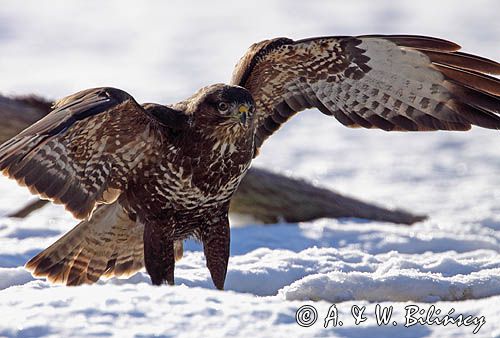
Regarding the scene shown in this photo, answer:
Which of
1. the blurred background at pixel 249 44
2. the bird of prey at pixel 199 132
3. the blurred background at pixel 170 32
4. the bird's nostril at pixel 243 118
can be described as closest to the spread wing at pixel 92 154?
the bird of prey at pixel 199 132

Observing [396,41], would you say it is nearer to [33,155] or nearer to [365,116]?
[365,116]

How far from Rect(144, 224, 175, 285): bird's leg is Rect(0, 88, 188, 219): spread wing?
364mm

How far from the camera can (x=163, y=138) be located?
713cm

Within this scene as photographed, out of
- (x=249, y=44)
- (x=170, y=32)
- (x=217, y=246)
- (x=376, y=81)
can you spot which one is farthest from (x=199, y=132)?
(x=170, y=32)

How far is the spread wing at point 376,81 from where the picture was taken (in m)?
7.85

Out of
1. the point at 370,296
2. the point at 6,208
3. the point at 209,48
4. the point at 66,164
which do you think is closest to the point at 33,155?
the point at 66,164

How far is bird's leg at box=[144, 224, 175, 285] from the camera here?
723 cm

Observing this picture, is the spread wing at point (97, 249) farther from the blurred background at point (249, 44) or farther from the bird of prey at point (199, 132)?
the blurred background at point (249, 44)

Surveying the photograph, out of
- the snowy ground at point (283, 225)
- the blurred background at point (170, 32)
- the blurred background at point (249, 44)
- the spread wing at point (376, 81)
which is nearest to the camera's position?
the snowy ground at point (283, 225)

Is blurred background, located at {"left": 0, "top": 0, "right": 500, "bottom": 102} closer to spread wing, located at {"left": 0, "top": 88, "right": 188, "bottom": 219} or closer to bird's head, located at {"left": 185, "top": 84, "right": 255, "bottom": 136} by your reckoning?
spread wing, located at {"left": 0, "top": 88, "right": 188, "bottom": 219}

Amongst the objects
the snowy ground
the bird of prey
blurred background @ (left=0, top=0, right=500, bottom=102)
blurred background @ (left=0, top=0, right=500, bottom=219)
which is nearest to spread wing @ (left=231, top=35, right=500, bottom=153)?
the bird of prey

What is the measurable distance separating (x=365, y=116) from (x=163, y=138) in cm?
168

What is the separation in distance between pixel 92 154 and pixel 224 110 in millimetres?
866

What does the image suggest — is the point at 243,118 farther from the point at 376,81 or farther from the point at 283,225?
the point at 283,225
